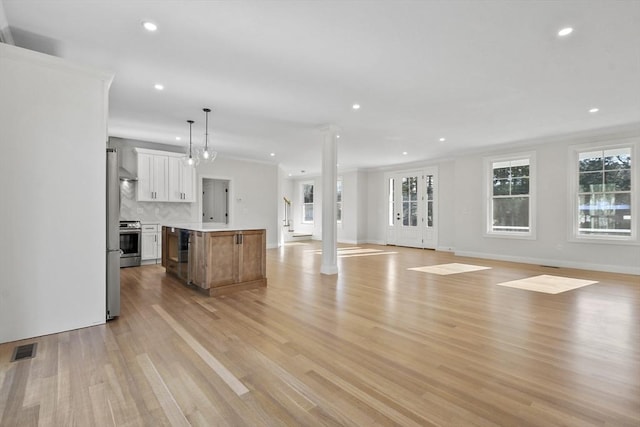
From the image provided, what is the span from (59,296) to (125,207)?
4295mm

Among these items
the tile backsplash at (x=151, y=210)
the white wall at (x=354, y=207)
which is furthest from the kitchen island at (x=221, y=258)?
the white wall at (x=354, y=207)

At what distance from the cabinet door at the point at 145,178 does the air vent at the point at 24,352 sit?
446 centimetres

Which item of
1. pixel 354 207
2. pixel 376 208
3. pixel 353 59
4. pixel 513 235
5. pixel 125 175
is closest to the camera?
pixel 353 59

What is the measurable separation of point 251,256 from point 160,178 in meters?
3.66

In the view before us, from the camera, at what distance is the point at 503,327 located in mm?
3023

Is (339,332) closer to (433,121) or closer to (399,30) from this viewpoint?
(399,30)

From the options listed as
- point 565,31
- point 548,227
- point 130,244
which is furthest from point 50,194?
point 548,227

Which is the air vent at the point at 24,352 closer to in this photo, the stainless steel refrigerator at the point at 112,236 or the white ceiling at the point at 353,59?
the stainless steel refrigerator at the point at 112,236

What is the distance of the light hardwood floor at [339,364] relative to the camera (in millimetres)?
1710

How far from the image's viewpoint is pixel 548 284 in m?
4.89

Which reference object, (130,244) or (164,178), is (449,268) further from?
(130,244)

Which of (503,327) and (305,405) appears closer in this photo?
(305,405)

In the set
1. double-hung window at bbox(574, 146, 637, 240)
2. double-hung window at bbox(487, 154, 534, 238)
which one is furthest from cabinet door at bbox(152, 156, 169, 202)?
double-hung window at bbox(574, 146, 637, 240)

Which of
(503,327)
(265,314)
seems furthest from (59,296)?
(503,327)
